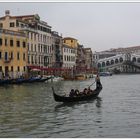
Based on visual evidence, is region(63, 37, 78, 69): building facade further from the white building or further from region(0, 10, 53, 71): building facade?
region(0, 10, 53, 71): building facade

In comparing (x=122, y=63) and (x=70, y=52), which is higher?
(x=70, y=52)

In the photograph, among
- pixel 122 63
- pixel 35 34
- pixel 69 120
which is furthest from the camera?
pixel 122 63

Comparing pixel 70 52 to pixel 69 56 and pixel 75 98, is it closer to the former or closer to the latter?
pixel 69 56

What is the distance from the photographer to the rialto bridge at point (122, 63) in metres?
83.3

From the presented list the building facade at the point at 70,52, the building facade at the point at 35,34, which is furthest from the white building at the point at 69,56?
the building facade at the point at 35,34

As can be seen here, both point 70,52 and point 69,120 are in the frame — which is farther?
point 70,52

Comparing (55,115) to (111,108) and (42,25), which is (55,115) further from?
(42,25)

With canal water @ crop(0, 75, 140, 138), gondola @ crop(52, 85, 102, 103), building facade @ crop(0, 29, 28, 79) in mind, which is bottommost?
canal water @ crop(0, 75, 140, 138)

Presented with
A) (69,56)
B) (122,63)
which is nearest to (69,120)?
(69,56)

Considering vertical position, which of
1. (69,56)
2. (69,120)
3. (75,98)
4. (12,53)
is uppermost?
(69,56)

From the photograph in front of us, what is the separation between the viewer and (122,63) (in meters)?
83.6

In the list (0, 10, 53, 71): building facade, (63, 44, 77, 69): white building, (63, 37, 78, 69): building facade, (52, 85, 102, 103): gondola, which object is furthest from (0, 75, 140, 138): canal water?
(63, 37, 78, 69): building facade

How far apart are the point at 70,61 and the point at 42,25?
12155 mm

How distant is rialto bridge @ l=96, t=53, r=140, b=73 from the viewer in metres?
83.3
